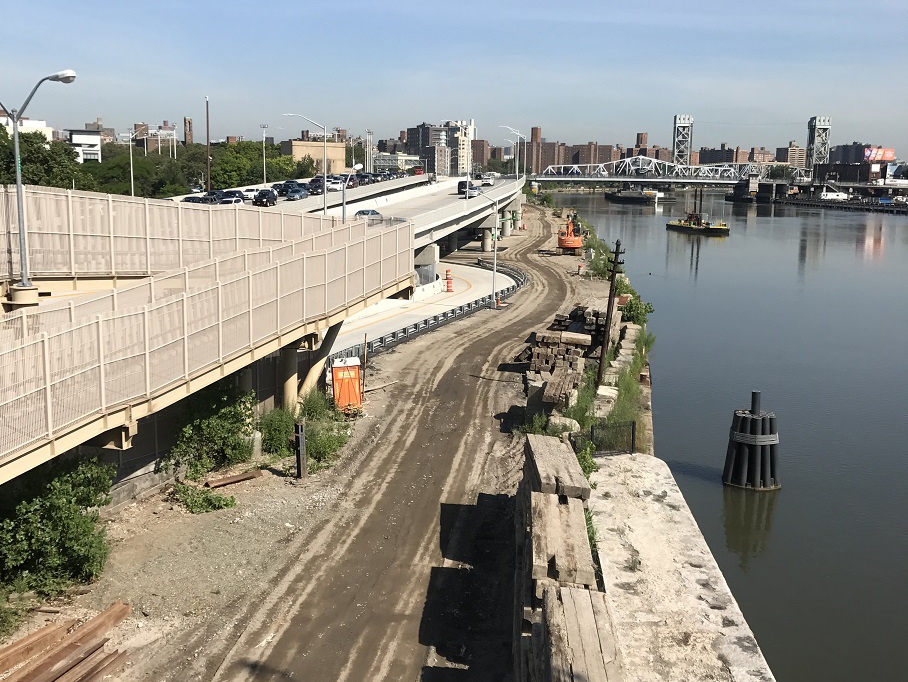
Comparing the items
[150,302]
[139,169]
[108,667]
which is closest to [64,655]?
[108,667]

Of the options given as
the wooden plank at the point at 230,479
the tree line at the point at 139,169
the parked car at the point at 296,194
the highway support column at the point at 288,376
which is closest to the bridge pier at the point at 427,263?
the parked car at the point at 296,194

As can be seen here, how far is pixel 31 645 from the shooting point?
38.2 feet

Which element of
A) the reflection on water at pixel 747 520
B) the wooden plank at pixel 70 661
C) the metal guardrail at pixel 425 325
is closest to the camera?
the wooden plank at pixel 70 661

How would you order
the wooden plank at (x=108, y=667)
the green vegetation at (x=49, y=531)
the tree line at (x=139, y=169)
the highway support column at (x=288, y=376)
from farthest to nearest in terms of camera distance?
the tree line at (x=139, y=169), the highway support column at (x=288, y=376), the green vegetation at (x=49, y=531), the wooden plank at (x=108, y=667)

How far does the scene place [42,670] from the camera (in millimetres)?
11203

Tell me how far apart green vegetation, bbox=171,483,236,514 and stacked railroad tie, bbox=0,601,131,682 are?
464cm

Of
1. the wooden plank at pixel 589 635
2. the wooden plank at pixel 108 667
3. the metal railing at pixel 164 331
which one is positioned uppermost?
the metal railing at pixel 164 331

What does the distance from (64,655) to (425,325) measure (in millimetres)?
27345

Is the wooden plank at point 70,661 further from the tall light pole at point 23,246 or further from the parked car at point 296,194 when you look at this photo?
the parked car at point 296,194

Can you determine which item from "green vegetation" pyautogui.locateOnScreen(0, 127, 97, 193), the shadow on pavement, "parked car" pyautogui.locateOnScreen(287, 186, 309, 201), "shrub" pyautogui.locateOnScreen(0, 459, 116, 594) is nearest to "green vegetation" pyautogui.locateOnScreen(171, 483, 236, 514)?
"shrub" pyautogui.locateOnScreen(0, 459, 116, 594)

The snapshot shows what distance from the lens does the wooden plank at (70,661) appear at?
11055 mm

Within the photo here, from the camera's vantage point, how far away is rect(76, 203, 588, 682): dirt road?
1258cm

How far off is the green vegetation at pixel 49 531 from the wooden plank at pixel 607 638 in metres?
8.44

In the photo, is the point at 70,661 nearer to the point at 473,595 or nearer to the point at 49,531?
the point at 49,531
